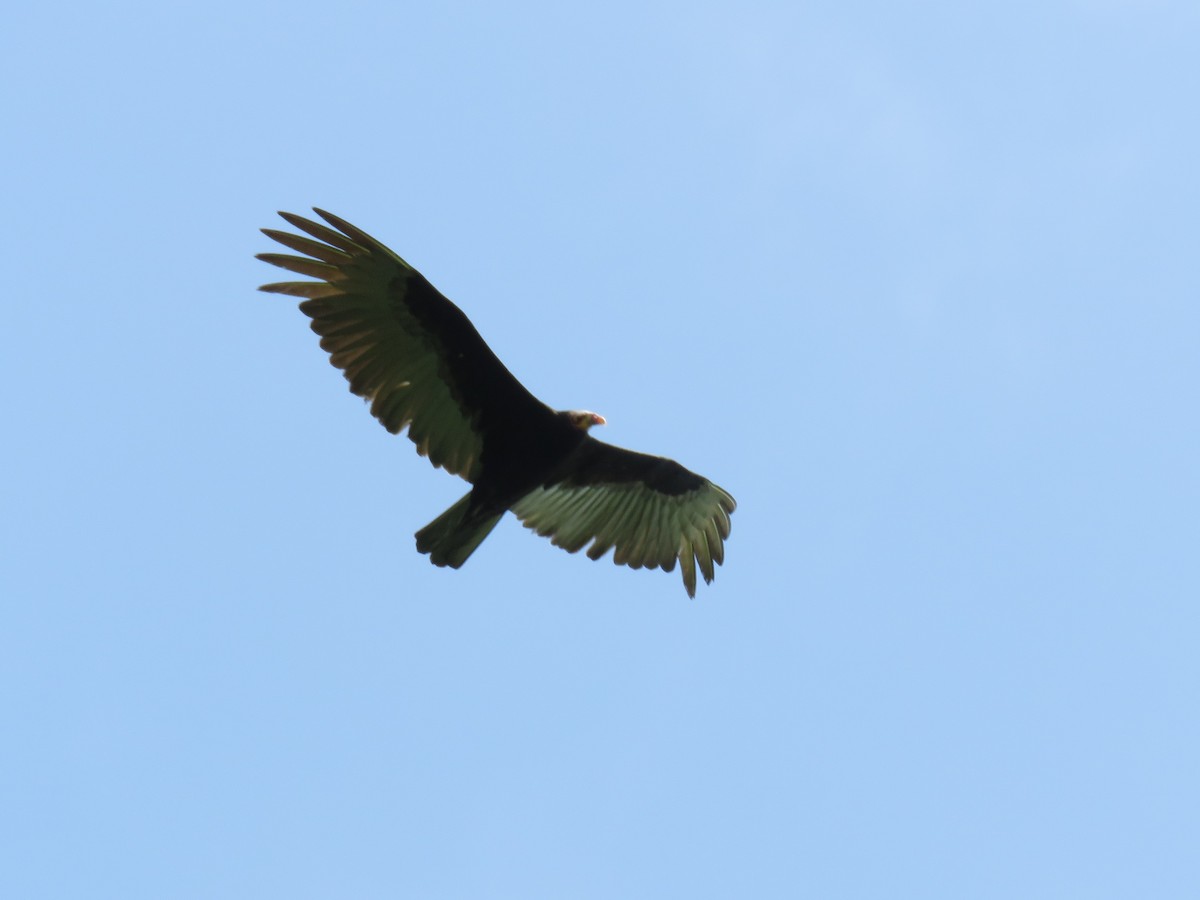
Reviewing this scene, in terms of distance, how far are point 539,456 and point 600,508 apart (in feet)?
3.48

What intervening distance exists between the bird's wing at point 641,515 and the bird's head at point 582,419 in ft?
2.41

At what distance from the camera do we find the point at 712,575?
12.8 meters

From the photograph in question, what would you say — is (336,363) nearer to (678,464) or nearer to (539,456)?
(539,456)

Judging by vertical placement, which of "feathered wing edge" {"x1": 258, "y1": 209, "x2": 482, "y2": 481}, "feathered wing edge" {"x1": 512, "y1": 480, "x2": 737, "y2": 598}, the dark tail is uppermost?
"feathered wing edge" {"x1": 512, "y1": 480, "x2": 737, "y2": 598}

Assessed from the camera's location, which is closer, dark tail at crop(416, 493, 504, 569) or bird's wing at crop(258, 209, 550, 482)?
bird's wing at crop(258, 209, 550, 482)

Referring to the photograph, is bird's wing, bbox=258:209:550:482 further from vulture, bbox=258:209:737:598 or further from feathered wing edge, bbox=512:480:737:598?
feathered wing edge, bbox=512:480:737:598

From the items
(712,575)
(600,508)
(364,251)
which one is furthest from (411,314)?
(712,575)

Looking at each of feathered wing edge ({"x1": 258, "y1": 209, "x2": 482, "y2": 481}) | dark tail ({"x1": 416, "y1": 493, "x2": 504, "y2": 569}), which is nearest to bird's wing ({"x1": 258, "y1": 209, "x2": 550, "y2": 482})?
feathered wing edge ({"x1": 258, "y1": 209, "x2": 482, "y2": 481})

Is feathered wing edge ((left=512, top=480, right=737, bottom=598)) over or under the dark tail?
over

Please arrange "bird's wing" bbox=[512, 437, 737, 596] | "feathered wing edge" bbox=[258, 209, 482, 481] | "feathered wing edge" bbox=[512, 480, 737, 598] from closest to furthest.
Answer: "feathered wing edge" bbox=[258, 209, 482, 481] < "bird's wing" bbox=[512, 437, 737, 596] < "feathered wing edge" bbox=[512, 480, 737, 598]

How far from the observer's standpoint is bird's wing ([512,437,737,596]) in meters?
12.5

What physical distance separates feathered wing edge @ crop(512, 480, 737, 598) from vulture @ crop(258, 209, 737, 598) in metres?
0.01

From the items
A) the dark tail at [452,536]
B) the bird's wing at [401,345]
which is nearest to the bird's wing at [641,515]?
the dark tail at [452,536]

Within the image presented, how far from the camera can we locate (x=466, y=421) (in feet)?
38.5
